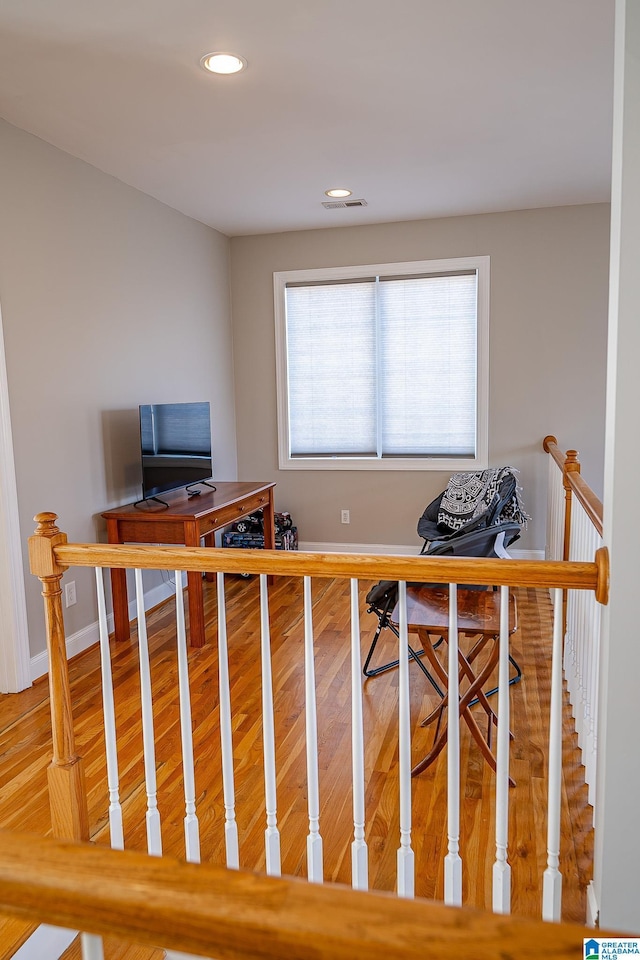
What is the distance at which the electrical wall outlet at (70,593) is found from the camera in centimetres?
375

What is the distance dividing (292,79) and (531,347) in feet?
9.94

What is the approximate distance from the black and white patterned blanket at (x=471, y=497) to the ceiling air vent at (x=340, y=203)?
2.09 meters

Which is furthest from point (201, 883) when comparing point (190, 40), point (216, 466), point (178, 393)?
point (216, 466)

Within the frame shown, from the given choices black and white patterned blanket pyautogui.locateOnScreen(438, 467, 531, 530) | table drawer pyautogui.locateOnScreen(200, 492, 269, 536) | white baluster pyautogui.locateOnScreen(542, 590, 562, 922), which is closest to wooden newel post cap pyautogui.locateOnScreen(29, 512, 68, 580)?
white baluster pyautogui.locateOnScreen(542, 590, 562, 922)

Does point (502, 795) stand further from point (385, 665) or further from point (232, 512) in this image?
point (232, 512)

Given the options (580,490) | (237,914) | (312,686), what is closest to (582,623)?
(580,490)

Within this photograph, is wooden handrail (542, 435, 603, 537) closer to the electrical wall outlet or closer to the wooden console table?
the wooden console table

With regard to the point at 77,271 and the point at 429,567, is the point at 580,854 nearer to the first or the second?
the point at 429,567

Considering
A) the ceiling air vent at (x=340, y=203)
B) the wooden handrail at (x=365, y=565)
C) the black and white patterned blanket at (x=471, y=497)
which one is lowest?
the black and white patterned blanket at (x=471, y=497)

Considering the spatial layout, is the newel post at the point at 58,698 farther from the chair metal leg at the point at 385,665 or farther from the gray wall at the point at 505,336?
the gray wall at the point at 505,336

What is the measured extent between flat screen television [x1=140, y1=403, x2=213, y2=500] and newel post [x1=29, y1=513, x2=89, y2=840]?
207cm

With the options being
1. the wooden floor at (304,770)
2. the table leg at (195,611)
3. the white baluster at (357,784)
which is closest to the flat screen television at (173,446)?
the table leg at (195,611)

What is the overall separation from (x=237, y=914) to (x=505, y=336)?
17.0ft

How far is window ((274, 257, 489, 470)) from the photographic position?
17.7 feet
